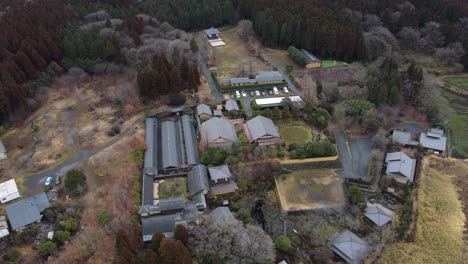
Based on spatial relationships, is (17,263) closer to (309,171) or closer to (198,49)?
(309,171)

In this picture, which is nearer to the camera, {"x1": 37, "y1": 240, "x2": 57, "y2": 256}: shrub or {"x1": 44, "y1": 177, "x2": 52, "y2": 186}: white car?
{"x1": 37, "y1": 240, "x2": 57, "y2": 256}: shrub

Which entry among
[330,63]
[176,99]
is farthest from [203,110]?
[330,63]

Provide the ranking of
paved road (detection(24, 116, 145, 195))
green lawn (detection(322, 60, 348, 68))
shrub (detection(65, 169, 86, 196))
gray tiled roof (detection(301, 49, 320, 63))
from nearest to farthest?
shrub (detection(65, 169, 86, 196)), paved road (detection(24, 116, 145, 195)), gray tiled roof (detection(301, 49, 320, 63)), green lawn (detection(322, 60, 348, 68))

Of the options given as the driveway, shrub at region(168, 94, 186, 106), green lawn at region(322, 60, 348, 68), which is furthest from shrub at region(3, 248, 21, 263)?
green lawn at region(322, 60, 348, 68)

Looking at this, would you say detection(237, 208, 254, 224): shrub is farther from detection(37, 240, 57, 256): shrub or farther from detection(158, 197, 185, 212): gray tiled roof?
detection(37, 240, 57, 256): shrub

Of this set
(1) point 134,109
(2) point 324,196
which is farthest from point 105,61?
(2) point 324,196

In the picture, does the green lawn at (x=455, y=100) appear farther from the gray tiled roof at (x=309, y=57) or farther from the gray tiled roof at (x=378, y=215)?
the gray tiled roof at (x=378, y=215)
